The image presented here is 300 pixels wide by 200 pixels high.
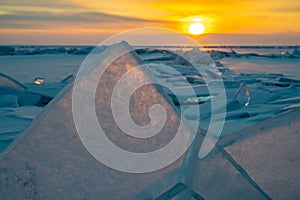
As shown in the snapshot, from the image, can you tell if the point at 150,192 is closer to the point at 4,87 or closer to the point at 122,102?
the point at 122,102

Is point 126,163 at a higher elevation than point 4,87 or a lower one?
lower

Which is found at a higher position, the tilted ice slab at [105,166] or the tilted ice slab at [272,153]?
the tilted ice slab at [272,153]

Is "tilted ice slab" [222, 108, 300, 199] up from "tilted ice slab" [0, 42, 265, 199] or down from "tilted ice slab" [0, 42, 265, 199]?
up

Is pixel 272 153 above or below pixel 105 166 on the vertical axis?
above

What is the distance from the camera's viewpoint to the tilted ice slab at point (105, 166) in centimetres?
114

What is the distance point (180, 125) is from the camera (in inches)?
50.0

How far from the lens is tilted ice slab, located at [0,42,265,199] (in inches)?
44.9

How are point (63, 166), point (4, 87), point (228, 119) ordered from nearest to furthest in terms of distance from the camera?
point (63, 166)
point (228, 119)
point (4, 87)

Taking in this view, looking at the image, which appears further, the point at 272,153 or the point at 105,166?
the point at 272,153

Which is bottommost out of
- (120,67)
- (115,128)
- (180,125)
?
(115,128)

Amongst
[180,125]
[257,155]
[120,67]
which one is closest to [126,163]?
[180,125]

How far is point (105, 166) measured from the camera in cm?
→ 121

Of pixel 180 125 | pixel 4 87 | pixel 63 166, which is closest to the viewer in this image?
pixel 63 166

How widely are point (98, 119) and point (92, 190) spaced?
0.26 metres
